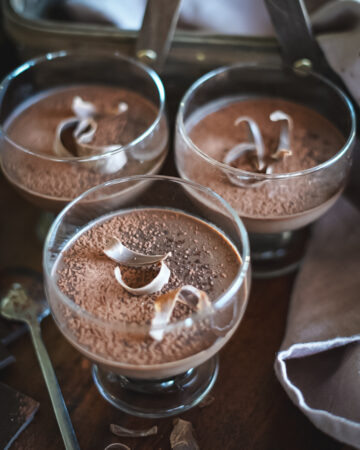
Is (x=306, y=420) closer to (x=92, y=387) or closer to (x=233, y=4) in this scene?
(x=92, y=387)

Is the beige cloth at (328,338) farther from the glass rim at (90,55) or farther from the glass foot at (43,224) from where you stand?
the glass foot at (43,224)

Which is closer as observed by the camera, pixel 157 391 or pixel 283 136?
pixel 157 391

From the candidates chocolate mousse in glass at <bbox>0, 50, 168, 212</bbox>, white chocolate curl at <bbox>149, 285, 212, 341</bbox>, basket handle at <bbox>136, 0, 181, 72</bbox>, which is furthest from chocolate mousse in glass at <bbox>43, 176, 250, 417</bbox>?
basket handle at <bbox>136, 0, 181, 72</bbox>

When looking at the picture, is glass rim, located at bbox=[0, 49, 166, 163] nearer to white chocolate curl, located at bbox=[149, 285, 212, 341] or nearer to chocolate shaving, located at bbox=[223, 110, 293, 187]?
chocolate shaving, located at bbox=[223, 110, 293, 187]

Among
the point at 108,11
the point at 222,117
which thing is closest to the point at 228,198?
the point at 222,117

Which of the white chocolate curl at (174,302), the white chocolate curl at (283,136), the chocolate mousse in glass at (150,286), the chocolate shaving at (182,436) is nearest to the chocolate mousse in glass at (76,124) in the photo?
the chocolate mousse in glass at (150,286)

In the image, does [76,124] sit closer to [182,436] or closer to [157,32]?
[157,32]

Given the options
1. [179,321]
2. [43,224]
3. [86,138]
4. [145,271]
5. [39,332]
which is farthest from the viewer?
[43,224]

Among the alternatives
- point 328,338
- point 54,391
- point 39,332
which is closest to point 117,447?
point 54,391
